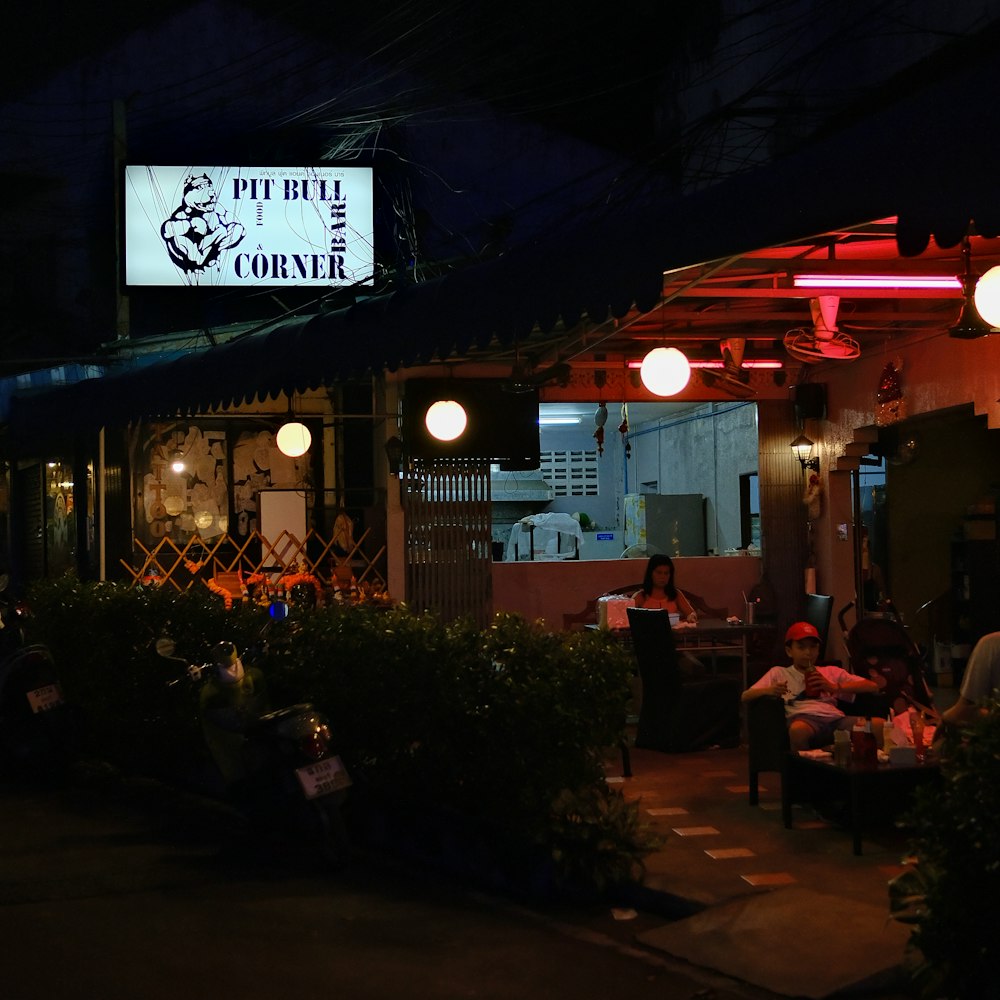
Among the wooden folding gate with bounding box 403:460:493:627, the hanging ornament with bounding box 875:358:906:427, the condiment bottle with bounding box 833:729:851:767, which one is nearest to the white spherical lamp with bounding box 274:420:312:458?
the wooden folding gate with bounding box 403:460:493:627

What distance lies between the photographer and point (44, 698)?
8305mm

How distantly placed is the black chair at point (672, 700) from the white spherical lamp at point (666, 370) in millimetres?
1634

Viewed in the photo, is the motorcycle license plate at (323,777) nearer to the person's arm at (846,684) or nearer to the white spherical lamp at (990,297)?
the person's arm at (846,684)

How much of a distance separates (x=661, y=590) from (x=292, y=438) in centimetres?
449

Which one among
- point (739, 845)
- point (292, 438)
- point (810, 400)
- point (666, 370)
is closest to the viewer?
point (739, 845)

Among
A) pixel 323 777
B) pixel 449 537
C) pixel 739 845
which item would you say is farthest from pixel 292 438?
pixel 739 845

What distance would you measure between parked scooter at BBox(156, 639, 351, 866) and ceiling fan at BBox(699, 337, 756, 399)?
5.60 metres

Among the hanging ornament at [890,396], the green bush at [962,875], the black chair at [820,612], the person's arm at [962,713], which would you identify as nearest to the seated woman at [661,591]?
the black chair at [820,612]

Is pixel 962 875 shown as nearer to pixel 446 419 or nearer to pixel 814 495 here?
pixel 446 419

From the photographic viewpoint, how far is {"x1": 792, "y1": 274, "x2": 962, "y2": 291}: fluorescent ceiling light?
8.13m

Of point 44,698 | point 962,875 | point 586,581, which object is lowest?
point 44,698

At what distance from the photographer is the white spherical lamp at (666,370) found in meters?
8.70

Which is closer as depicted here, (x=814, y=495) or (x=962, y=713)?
(x=962, y=713)

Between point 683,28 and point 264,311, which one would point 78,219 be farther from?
point 683,28
